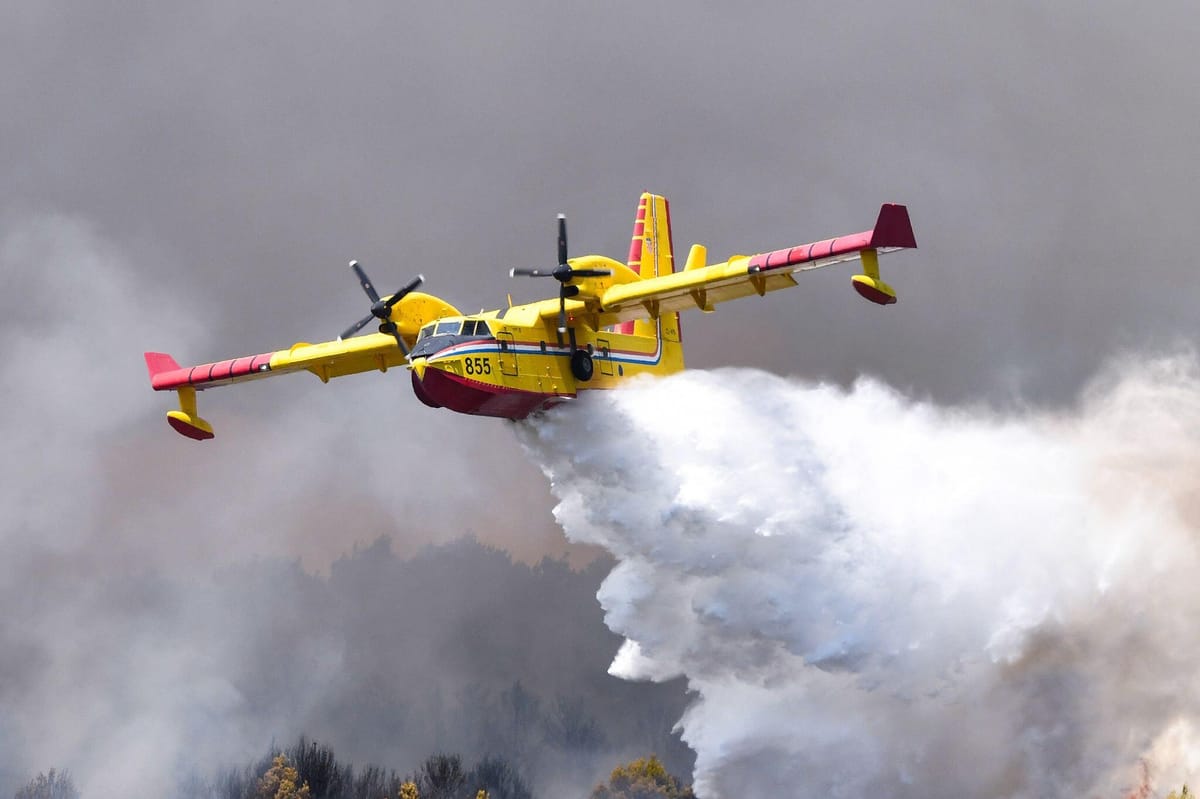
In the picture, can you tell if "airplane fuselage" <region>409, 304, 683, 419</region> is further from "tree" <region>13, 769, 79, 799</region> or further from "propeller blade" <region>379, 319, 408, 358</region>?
"tree" <region>13, 769, 79, 799</region>

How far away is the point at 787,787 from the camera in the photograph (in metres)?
31.4

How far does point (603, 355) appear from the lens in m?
29.6

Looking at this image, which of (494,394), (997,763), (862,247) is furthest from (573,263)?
(997,763)

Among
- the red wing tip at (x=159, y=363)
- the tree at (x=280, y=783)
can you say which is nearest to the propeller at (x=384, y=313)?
the red wing tip at (x=159, y=363)

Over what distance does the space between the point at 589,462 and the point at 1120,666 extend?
37.4ft

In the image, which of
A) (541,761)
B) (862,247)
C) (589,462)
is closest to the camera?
(862,247)

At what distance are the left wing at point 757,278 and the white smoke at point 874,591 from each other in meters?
2.21

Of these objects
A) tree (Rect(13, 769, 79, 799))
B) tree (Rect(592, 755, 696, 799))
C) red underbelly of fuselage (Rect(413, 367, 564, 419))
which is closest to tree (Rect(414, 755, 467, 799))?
tree (Rect(592, 755, 696, 799))

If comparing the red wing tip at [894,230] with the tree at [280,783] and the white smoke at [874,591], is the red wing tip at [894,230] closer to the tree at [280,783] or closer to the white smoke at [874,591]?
the white smoke at [874,591]

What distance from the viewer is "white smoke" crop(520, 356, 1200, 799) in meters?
29.3

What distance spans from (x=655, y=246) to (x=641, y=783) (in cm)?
1992

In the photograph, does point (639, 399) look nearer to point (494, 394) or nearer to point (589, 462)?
point (589, 462)

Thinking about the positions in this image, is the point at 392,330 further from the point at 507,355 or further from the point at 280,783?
the point at 280,783

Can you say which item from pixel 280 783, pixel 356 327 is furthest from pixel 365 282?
pixel 280 783
